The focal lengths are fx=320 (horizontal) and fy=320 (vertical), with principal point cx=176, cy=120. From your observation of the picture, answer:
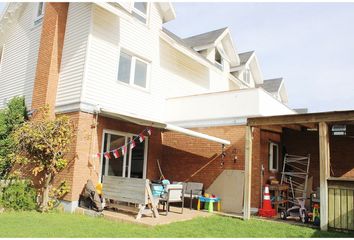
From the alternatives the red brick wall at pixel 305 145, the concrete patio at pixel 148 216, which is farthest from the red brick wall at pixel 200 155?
the red brick wall at pixel 305 145

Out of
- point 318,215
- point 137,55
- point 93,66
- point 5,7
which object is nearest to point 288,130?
point 318,215

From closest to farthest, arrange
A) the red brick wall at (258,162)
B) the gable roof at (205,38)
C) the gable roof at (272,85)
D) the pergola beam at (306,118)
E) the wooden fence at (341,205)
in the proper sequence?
the wooden fence at (341,205)
the pergola beam at (306,118)
the red brick wall at (258,162)
the gable roof at (205,38)
the gable roof at (272,85)

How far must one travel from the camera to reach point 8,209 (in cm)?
1032

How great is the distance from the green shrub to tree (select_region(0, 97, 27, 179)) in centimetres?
202

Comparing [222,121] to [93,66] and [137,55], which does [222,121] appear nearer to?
[137,55]

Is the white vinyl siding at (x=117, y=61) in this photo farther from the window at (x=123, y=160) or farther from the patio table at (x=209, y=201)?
the patio table at (x=209, y=201)

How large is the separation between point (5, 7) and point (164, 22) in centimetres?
827

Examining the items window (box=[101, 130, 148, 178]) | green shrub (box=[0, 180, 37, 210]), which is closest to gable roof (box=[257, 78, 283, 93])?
window (box=[101, 130, 148, 178])

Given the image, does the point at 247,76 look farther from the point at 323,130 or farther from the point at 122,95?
the point at 323,130

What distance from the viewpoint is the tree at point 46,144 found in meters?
10.6

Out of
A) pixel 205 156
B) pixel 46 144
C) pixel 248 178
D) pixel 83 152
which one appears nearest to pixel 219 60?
pixel 205 156

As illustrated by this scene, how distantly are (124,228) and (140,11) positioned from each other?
9.86 metres

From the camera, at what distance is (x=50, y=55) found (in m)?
12.3

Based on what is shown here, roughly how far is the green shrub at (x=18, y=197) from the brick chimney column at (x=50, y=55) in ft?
9.29
